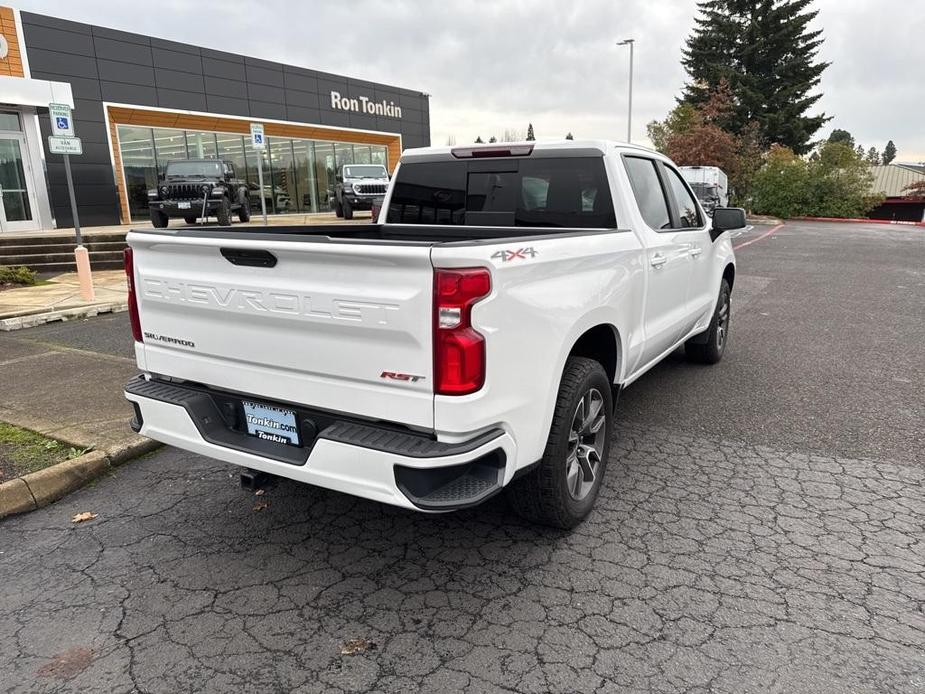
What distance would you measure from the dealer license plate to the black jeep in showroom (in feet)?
46.9

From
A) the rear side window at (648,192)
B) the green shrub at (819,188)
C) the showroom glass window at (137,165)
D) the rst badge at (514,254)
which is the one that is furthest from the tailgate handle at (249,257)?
the green shrub at (819,188)

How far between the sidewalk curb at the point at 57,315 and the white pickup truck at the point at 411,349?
6.03m

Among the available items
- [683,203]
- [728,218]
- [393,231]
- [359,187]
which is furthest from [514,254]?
[359,187]

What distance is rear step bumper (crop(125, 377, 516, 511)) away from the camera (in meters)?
2.47

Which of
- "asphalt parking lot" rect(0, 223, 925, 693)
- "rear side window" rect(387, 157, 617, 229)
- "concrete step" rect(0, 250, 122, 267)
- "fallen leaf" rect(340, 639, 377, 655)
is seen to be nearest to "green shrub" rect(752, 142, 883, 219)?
"concrete step" rect(0, 250, 122, 267)

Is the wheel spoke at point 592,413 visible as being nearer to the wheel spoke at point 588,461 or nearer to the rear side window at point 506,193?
the wheel spoke at point 588,461

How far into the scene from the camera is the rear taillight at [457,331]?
7.80 feet

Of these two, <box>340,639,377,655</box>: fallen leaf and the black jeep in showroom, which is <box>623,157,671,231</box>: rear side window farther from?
the black jeep in showroom

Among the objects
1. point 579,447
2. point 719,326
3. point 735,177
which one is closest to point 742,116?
point 735,177

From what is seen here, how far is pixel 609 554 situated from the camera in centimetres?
316

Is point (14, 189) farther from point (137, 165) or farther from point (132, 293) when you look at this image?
point (132, 293)

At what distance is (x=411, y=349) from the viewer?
2449mm

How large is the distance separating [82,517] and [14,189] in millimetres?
18581

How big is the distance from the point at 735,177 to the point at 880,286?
1176 inches
